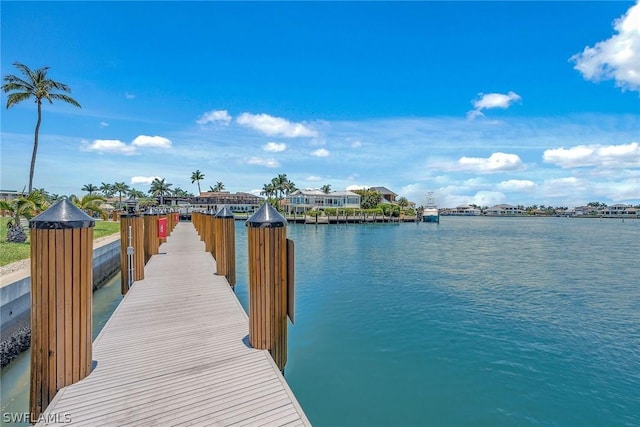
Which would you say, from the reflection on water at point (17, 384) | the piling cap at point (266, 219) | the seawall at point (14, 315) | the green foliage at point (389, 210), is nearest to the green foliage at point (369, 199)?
the green foliage at point (389, 210)

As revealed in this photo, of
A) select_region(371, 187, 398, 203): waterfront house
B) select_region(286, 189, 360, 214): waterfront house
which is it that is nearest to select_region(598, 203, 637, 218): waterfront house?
select_region(371, 187, 398, 203): waterfront house

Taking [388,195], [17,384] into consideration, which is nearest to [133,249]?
[17,384]

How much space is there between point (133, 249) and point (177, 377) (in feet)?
22.3

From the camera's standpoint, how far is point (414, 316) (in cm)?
1130

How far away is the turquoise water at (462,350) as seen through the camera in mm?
6227

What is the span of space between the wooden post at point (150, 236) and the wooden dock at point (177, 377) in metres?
7.34

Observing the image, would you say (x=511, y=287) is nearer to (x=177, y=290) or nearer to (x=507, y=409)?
(x=507, y=409)

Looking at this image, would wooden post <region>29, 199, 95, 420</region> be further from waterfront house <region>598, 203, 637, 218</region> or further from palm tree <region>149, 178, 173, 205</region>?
waterfront house <region>598, 203, 637, 218</region>

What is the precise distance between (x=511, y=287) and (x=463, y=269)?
14.8ft

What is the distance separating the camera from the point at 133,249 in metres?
9.98

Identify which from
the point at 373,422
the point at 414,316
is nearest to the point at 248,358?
the point at 373,422

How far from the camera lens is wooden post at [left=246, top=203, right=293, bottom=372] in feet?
17.4

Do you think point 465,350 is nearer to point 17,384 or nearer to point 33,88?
point 17,384

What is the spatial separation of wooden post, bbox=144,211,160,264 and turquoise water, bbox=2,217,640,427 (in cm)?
207
